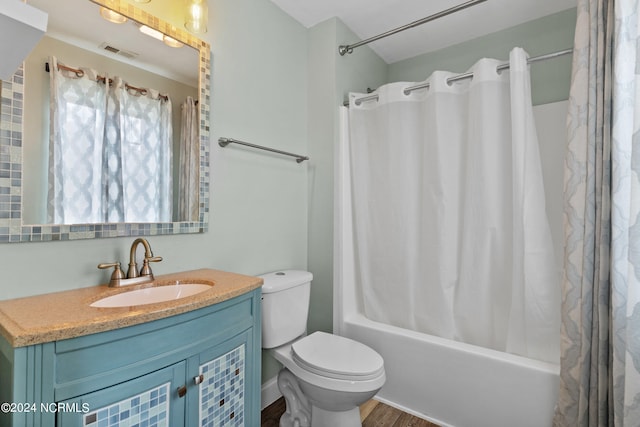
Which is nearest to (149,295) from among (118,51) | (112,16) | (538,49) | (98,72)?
(98,72)

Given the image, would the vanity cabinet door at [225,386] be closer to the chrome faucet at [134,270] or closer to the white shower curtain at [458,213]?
the chrome faucet at [134,270]

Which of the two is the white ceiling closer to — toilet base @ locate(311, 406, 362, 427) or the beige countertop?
the beige countertop

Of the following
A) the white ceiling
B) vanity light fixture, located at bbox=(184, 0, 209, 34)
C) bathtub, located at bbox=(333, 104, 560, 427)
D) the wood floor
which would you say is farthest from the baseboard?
the white ceiling

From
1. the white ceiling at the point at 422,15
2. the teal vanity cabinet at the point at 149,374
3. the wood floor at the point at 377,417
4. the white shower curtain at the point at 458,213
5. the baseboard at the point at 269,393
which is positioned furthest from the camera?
the white ceiling at the point at 422,15

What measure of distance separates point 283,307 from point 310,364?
0.33m

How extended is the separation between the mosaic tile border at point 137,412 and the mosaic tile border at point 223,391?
131mm

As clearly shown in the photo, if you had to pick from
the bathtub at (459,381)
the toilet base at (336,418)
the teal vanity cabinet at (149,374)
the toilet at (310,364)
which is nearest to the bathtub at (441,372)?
the bathtub at (459,381)

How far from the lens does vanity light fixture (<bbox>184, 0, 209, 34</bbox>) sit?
140 cm

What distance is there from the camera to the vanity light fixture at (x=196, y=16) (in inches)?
55.0

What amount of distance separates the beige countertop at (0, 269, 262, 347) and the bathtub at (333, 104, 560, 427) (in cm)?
100

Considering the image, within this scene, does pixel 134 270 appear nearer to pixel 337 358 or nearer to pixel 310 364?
pixel 310 364

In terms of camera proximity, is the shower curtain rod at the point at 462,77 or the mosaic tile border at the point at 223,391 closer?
the mosaic tile border at the point at 223,391

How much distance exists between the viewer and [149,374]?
90 cm

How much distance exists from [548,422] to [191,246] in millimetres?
1858
